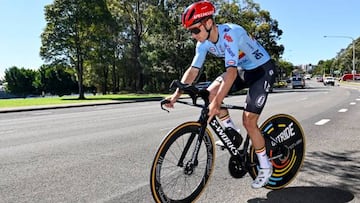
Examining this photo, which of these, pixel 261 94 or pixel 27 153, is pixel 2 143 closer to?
pixel 27 153

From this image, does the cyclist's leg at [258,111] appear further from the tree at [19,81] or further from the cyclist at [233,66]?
the tree at [19,81]

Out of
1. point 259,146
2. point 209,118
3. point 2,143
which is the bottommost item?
point 2,143

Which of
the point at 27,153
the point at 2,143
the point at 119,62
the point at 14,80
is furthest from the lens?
the point at 14,80

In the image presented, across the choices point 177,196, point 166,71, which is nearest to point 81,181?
point 177,196

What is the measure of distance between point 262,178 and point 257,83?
1019mm

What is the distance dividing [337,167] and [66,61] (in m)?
40.2

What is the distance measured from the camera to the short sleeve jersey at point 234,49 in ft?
12.6

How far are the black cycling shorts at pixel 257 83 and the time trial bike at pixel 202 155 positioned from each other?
223 millimetres

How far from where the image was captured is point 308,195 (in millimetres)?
4535

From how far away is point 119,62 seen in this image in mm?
62812

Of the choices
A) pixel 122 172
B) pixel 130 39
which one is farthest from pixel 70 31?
pixel 122 172

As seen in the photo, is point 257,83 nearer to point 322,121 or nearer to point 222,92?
point 222,92

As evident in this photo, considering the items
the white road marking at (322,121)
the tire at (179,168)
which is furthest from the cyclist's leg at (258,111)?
the white road marking at (322,121)

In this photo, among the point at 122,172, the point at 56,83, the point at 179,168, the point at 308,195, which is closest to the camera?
the point at 179,168
